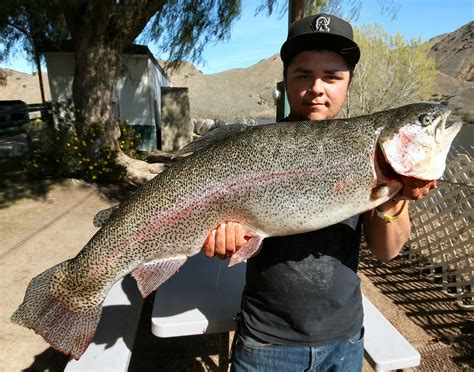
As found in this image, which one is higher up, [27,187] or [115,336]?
[115,336]

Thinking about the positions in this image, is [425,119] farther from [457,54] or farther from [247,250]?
[457,54]

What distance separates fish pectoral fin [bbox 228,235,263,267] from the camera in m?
1.75

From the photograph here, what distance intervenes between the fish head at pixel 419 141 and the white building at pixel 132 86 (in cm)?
1401

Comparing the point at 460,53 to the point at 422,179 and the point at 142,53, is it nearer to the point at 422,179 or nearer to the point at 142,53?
the point at 142,53

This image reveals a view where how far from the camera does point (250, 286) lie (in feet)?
6.30

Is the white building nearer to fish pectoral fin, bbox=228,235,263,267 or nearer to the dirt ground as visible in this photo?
the dirt ground

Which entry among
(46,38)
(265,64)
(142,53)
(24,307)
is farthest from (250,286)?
(265,64)

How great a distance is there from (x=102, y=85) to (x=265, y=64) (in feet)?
310

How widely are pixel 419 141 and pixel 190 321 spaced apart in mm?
1780

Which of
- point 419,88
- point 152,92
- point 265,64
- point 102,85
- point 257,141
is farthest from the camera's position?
point 265,64

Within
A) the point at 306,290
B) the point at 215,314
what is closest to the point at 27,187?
the point at 215,314

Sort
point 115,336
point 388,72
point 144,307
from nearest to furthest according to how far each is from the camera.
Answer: point 115,336 → point 144,307 → point 388,72

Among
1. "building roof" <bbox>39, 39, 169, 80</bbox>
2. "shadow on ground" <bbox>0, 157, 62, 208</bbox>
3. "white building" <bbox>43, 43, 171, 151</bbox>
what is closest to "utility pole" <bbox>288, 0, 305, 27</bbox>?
"shadow on ground" <bbox>0, 157, 62, 208</bbox>

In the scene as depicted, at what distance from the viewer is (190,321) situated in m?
2.38
